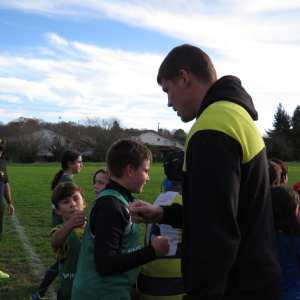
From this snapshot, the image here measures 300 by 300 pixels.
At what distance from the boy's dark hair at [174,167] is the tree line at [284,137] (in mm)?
59597

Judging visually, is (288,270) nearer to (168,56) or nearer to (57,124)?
(168,56)

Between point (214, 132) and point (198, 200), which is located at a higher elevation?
point (214, 132)

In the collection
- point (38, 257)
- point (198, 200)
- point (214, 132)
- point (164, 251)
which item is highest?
point (214, 132)

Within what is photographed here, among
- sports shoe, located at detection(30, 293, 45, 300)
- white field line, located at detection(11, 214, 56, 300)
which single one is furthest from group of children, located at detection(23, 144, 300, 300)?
white field line, located at detection(11, 214, 56, 300)

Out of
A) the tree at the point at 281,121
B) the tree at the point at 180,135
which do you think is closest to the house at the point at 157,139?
the tree at the point at 180,135

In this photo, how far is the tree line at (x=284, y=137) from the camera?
6000 cm

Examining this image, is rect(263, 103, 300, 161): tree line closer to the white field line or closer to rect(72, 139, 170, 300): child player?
the white field line

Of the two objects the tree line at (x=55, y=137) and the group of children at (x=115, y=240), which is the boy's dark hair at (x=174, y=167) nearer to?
the group of children at (x=115, y=240)

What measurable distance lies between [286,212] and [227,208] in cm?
158

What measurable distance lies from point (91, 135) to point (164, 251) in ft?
198

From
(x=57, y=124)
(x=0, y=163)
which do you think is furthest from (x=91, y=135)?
(x=0, y=163)

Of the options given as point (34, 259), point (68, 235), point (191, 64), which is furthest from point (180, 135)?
point (191, 64)

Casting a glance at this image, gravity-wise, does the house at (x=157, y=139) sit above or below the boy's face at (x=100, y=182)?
above

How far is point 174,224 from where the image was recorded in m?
2.02
